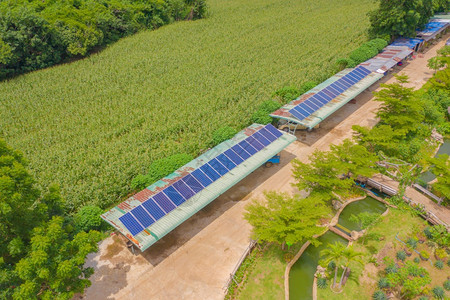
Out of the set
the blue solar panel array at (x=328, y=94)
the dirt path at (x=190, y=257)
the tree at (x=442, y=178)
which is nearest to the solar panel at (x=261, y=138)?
the dirt path at (x=190, y=257)

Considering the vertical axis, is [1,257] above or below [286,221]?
above

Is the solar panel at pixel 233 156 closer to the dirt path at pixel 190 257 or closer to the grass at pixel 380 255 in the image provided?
the dirt path at pixel 190 257

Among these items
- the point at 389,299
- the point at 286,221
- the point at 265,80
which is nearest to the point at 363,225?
the point at 389,299

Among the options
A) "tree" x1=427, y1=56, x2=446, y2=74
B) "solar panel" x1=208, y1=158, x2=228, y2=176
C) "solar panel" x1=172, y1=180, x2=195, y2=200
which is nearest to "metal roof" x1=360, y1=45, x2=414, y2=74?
"tree" x1=427, y1=56, x2=446, y2=74

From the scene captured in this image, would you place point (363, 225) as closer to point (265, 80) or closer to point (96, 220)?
point (96, 220)

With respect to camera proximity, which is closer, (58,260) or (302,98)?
(58,260)

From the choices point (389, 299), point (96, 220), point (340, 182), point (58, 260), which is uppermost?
point (58, 260)
